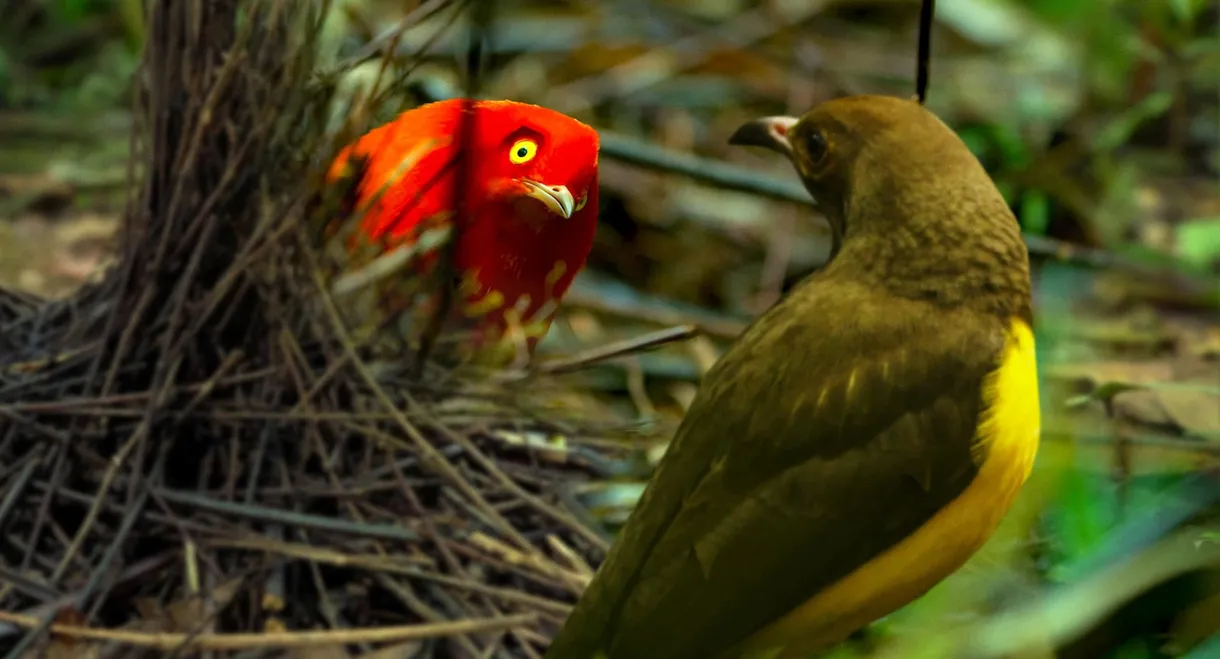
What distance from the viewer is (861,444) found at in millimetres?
969

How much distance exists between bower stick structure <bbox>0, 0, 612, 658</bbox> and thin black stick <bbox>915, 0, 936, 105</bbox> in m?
0.55

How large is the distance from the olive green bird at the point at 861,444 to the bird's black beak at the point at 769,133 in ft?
0.27

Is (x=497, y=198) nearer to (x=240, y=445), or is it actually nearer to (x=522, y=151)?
(x=522, y=151)

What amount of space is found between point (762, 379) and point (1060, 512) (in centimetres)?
33

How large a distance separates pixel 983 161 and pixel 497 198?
1.25m

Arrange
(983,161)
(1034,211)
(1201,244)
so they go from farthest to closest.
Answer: (1201,244) < (1034,211) < (983,161)

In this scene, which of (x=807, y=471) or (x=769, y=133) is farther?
(x=769, y=133)

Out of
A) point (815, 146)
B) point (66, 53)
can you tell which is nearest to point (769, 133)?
point (815, 146)

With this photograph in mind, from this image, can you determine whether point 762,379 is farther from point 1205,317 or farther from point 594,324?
point 1205,317


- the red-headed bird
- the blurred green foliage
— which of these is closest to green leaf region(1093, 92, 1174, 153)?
the red-headed bird

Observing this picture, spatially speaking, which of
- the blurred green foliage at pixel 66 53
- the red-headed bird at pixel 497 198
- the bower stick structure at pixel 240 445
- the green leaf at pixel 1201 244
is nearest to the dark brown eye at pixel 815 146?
the red-headed bird at pixel 497 198

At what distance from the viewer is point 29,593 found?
120 cm

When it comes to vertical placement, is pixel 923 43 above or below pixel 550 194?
above

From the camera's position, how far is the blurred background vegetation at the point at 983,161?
1.04 m
